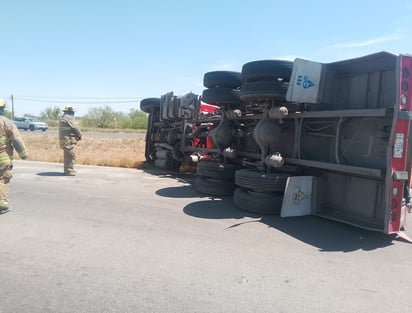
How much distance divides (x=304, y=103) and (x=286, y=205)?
5.31ft

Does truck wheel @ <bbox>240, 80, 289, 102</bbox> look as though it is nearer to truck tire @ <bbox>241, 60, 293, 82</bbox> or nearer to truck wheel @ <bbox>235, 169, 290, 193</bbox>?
truck tire @ <bbox>241, 60, 293, 82</bbox>

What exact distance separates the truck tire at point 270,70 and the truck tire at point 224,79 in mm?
1418

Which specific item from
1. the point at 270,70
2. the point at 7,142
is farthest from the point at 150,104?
the point at 270,70

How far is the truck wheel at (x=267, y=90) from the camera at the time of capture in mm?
5438

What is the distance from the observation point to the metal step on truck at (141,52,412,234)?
14.0 ft

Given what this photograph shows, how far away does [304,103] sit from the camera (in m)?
5.52

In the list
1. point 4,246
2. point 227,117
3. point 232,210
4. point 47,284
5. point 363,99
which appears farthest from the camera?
point 227,117

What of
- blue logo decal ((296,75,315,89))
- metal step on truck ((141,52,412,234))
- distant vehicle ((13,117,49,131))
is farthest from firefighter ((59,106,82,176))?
distant vehicle ((13,117,49,131))

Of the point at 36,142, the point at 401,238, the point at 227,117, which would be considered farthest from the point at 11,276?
the point at 36,142

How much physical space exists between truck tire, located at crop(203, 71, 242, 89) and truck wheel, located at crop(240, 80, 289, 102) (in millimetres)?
1433

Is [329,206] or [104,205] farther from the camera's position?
[104,205]

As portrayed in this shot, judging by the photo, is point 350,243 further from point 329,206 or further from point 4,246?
point 4,246

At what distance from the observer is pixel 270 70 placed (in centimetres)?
545

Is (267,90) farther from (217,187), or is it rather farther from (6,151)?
(6,151)
